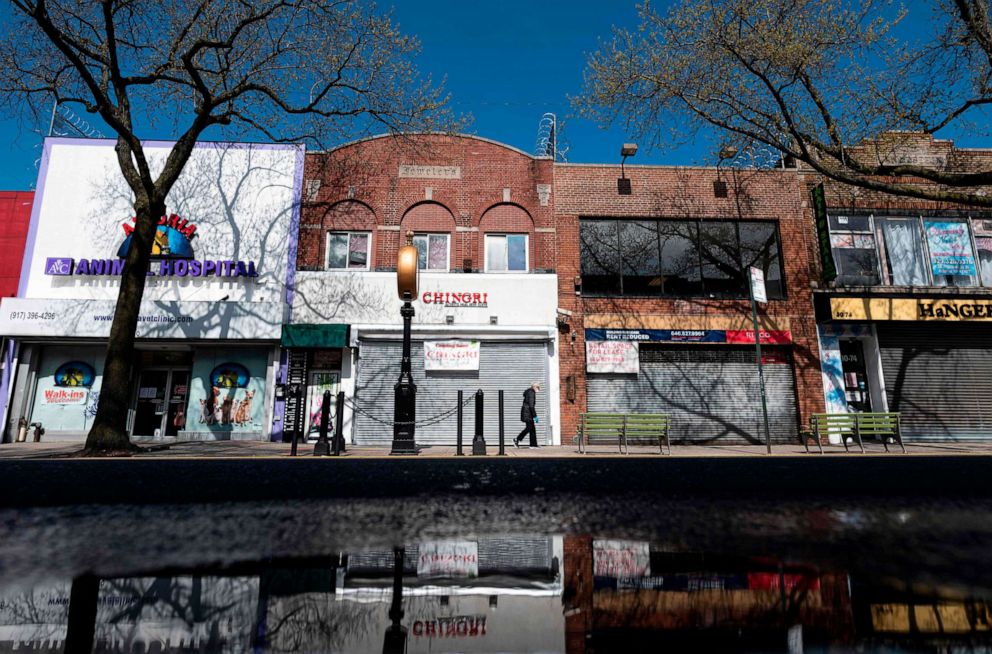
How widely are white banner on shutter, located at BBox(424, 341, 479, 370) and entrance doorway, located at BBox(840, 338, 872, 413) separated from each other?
10913 mm

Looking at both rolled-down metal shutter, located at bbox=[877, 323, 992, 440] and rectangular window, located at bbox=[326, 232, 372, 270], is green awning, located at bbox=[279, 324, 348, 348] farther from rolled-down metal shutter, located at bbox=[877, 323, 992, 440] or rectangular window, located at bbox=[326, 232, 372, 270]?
rolled-down metal shutter, located at bbox=[877, 323, 992, 440]

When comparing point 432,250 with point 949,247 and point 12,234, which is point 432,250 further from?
point 949,247

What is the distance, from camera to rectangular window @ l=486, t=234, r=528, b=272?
1491 centimetres

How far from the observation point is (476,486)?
3.95ft

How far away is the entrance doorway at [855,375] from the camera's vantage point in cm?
1410

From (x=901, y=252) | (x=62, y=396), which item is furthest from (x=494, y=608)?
(x=901, y=252)

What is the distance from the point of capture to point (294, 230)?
48.1ft

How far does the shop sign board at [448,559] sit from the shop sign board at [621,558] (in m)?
0.22

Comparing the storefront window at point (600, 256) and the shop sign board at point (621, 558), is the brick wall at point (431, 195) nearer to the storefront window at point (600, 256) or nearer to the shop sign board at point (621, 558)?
the storefront window at point (600, 256)

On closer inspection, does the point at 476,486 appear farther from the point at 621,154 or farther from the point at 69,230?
the point at 69,230

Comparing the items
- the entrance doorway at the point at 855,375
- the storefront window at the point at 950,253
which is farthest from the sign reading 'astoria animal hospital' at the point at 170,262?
the storefront window at the point at 950,253

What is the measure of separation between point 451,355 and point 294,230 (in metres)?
6.16

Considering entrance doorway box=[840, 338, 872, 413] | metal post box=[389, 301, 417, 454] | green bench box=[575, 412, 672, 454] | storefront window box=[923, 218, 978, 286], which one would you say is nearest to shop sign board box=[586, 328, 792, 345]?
entrance doorway box=[840, 338, 872, 413]

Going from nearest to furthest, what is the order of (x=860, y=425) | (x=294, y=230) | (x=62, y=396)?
1. (x=860, y=425)
2. (x=62, y=396)
3. (x=294, y=230)
